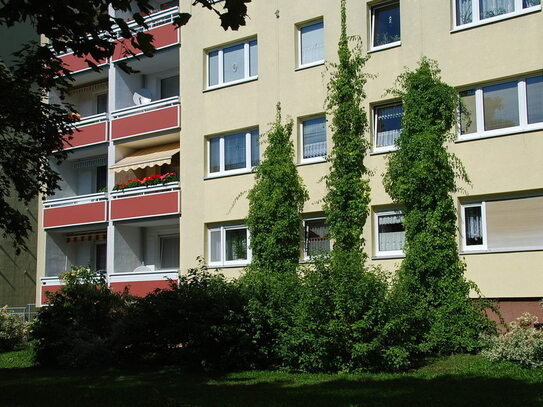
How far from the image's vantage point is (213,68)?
86.7 feet

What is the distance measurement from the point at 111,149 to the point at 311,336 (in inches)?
657

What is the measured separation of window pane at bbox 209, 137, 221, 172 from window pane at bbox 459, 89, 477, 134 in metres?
9.12

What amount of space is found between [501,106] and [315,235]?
692 centimetres

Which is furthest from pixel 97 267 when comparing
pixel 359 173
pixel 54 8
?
pixel 54 8

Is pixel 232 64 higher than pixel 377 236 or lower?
higher

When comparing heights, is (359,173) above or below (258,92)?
below

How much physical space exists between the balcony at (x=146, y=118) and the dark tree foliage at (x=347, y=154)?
720 cm

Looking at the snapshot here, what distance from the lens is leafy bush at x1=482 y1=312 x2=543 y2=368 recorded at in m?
14.9

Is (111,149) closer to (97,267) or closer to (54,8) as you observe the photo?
(97,267)

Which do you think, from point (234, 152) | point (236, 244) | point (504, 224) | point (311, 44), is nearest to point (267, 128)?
point (234, 152)

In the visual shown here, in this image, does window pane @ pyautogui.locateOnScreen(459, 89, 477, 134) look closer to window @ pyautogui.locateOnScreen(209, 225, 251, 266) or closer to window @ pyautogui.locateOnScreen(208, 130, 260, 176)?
window @ pyautogui.locateOnScreen(208, 130, 260, 176)

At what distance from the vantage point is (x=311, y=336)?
611 inches

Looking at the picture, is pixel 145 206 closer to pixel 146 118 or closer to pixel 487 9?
pixel 146 118

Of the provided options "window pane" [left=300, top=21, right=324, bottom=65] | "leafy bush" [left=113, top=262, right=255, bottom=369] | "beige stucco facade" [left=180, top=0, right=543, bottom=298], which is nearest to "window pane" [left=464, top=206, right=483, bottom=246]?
→ "beige stucco facade" [left=180, top=0, right=543, bottom=298]
